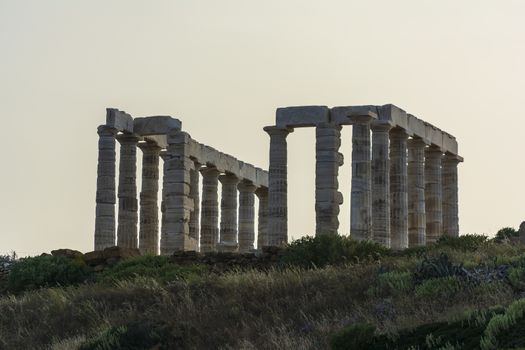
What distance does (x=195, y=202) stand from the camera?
6612cm

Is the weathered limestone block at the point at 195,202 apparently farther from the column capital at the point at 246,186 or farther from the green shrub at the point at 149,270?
the green shrub at the point at 149,270

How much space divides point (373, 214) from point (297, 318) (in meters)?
29.3

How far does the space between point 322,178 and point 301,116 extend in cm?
287

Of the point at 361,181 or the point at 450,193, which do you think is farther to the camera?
the point at 450,193

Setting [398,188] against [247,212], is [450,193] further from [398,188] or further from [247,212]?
[247,212]

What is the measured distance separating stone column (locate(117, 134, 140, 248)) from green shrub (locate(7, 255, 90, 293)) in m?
14.7

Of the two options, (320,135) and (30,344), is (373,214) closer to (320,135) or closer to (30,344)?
(320,135)

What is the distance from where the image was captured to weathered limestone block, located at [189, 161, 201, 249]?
6373 cm

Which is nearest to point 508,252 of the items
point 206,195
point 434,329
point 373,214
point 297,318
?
point 297,318

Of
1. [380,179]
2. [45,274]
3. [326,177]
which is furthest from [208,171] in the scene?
[45,274]

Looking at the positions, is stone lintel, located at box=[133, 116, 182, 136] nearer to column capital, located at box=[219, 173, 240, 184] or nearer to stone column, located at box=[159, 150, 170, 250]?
stone column, located at box=[159, 150, 170, 250]

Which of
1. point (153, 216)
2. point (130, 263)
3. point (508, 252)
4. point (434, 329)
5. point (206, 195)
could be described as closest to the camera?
point (434, 329)

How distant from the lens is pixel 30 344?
1109 inches

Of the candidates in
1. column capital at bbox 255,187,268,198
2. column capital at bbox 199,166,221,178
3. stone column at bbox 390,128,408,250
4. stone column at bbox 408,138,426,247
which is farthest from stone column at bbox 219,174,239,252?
stone column at bbox 390,128,408,250
